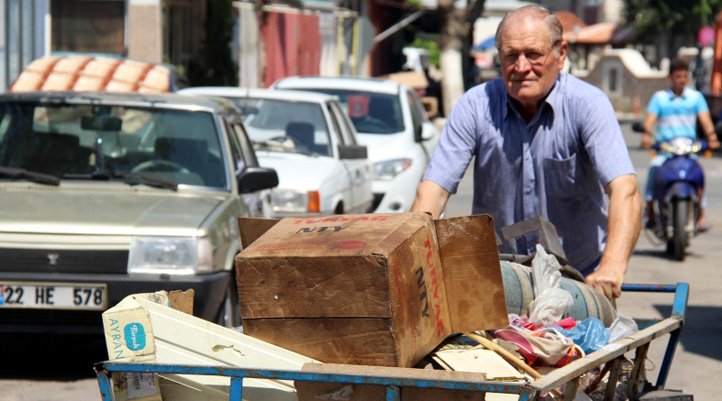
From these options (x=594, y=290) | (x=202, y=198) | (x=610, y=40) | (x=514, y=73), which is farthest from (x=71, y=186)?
(x=610, y=40)

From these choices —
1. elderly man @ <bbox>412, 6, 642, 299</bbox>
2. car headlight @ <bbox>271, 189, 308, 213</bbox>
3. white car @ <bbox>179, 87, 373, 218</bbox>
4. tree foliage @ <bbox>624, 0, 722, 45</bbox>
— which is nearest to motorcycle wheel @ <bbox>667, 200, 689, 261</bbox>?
white car @ <bbox>179, 87, 373, 218</bbox>

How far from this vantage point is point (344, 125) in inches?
406

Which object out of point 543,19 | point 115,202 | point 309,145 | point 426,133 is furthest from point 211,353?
point 426,133

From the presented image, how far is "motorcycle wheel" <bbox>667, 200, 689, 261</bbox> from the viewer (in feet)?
34.9

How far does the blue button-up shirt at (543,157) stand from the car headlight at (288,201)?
426 cm

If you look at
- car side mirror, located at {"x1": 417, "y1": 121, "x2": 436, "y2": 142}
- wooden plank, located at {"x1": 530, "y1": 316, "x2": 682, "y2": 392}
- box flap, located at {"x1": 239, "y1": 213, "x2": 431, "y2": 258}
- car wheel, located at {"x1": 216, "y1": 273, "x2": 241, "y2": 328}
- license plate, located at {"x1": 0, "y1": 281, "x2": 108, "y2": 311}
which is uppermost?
box flap, located at {"x1": 239, "y1": 213, "x2": 431, "y2": 258}

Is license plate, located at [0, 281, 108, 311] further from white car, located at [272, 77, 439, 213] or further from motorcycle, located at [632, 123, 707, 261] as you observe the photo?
motorcycle, located at [632, 123, 707, 261]

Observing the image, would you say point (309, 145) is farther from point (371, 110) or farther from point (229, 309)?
point (229, 309)

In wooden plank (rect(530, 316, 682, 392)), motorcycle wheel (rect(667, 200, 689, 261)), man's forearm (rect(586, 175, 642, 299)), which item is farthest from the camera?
motorcycle wheel (rect(667, 200, 689, 261))

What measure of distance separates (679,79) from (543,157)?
7.32 metres

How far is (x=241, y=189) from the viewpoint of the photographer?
680cm

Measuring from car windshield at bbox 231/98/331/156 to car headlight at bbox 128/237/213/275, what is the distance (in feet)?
12.6

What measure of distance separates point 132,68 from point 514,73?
8636mm

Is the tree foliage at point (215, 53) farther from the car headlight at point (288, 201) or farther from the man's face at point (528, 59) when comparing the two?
the man's face at point (528, 59)
